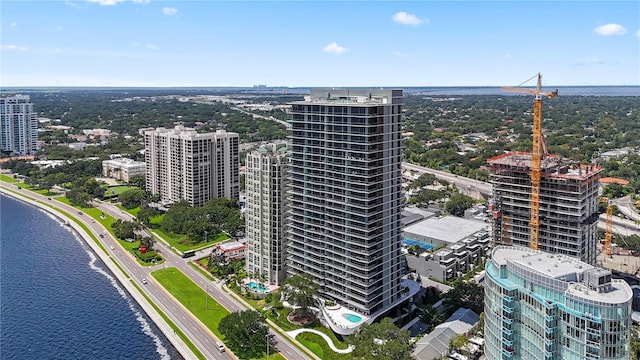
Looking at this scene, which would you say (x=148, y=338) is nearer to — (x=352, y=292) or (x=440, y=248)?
(x=352, y=292)

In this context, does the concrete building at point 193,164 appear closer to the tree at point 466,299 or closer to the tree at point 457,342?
the tree at point 466,299

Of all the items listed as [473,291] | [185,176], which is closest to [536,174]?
[473,291]

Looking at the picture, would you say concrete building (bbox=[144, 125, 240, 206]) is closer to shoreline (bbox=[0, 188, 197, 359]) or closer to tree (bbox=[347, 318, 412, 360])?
shoreline (bbox=[0, 188, 197, 359])

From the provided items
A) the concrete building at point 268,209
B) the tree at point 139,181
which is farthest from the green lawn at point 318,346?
the tree at point 139,181

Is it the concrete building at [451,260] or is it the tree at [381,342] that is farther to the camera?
the concrete building at [451,260]

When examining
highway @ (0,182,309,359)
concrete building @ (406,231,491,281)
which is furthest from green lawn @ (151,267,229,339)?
concrete building @ (406,231,491,281)
